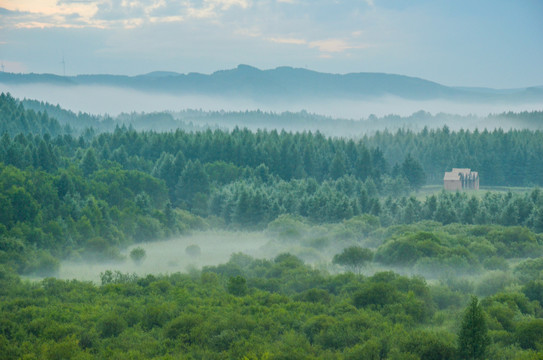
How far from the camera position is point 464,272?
183 feet

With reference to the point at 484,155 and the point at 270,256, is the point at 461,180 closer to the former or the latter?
the point at 484,155

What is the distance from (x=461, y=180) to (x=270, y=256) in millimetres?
92880

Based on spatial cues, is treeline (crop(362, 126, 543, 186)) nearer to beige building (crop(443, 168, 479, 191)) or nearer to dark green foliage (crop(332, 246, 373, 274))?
beige building (crop(443, 168, 479, 191))

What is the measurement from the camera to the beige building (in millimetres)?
150625

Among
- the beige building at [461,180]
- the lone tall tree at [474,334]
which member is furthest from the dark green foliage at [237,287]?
the beige building at [461,180]

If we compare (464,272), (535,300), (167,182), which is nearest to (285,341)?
(535,300)

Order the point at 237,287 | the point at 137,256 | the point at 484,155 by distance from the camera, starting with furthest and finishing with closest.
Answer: the point at 484,155 < the point at 137,256 < the point at 237,287

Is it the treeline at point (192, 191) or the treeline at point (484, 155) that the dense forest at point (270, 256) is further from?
the treeline at point (484, 155)

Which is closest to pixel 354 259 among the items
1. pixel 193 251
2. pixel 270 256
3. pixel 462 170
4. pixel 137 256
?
pixel 270 256

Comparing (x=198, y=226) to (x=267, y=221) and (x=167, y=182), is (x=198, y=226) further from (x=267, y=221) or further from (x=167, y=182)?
(x=167, y=182)

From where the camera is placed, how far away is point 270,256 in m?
75.2

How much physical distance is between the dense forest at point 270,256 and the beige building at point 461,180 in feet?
25.5

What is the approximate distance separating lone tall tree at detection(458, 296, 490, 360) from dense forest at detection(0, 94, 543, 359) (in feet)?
0.22

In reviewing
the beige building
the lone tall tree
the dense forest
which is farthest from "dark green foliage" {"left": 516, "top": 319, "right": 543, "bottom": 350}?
the beige building
